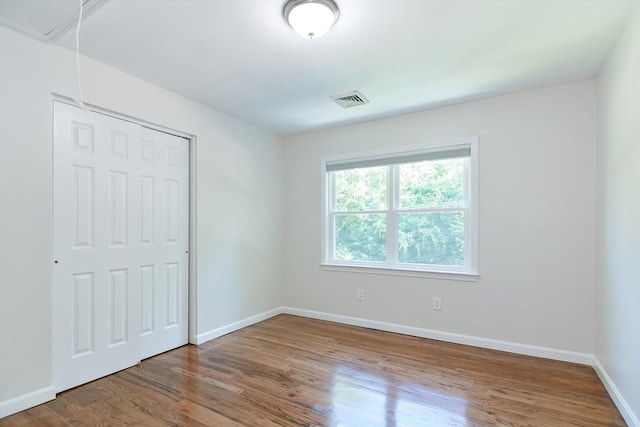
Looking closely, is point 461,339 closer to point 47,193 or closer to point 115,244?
point 115,244

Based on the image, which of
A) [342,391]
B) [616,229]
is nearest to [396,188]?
[616,229]

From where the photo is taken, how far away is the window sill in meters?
3.20

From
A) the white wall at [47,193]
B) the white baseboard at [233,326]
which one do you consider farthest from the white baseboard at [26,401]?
the white baseboard at [233,326]

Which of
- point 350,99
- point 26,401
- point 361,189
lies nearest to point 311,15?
point 350,99

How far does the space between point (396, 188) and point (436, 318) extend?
1466mm

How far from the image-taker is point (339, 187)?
4.14 m

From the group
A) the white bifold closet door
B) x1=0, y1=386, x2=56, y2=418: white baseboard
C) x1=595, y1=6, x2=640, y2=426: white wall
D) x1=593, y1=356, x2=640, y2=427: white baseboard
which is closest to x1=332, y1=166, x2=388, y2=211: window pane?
the white bifold closet door

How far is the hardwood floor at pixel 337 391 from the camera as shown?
1962mm

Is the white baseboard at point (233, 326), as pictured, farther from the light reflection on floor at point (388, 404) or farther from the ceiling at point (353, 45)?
the ceiling at point (353, 45)

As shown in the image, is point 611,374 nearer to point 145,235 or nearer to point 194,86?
point 145,235

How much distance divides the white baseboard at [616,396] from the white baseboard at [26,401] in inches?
141

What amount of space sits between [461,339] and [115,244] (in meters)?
3.29

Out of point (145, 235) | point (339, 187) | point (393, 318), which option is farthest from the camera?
point (339, 187)

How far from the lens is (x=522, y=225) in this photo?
2959 mm
